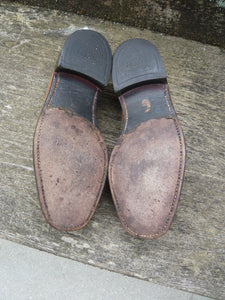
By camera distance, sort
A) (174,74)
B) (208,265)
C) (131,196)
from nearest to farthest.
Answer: (131,196), (208,265), (174,74)

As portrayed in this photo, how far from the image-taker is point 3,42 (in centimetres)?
119

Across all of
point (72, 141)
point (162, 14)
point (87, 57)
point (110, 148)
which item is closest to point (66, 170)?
point (72, 141)

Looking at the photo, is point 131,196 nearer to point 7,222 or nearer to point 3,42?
point 7,222

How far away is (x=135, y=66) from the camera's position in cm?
105

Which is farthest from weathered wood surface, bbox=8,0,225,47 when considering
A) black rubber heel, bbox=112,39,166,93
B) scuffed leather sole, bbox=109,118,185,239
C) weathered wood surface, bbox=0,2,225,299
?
scuffed leather sole, bbox=109,118,185,239

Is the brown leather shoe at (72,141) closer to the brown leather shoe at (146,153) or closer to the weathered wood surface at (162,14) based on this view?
the brown leather shoe at (146,153)

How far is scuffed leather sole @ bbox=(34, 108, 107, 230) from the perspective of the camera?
0.90m

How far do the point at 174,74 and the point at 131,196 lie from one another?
1.88 feet

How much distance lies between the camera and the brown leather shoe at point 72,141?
90 centimetres

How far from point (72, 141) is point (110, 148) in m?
0.20

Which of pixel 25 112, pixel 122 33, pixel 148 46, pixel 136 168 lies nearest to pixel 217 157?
pixel 136 168

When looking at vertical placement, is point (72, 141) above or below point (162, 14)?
below

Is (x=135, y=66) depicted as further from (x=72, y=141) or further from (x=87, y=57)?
(x=72, y=141)

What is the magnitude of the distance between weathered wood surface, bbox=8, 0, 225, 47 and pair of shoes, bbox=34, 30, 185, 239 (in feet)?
0.84
